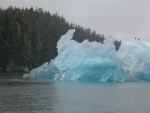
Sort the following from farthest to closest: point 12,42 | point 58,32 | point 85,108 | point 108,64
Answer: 1. point 58,32
2. point 12,42
3. point 108,64
4. point 85,108

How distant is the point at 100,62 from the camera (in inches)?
1911

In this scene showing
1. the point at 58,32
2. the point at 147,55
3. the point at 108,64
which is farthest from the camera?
the point at 58,32

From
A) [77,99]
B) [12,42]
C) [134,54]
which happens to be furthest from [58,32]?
[77,99]

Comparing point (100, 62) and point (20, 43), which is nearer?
point (100, 62)

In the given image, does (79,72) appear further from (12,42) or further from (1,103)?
(12,42)

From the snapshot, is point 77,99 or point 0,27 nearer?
point 77,99

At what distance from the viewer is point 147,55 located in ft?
173

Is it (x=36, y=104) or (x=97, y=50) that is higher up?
(x=97, y=50)

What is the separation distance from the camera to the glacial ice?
1928 inches

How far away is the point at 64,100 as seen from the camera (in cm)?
2730

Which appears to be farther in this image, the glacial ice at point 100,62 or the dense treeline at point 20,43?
the dense treeline at point 20,43

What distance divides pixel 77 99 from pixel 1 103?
617 cm

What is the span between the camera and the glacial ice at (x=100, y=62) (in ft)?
161

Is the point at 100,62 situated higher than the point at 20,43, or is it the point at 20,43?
the point at 20,43
